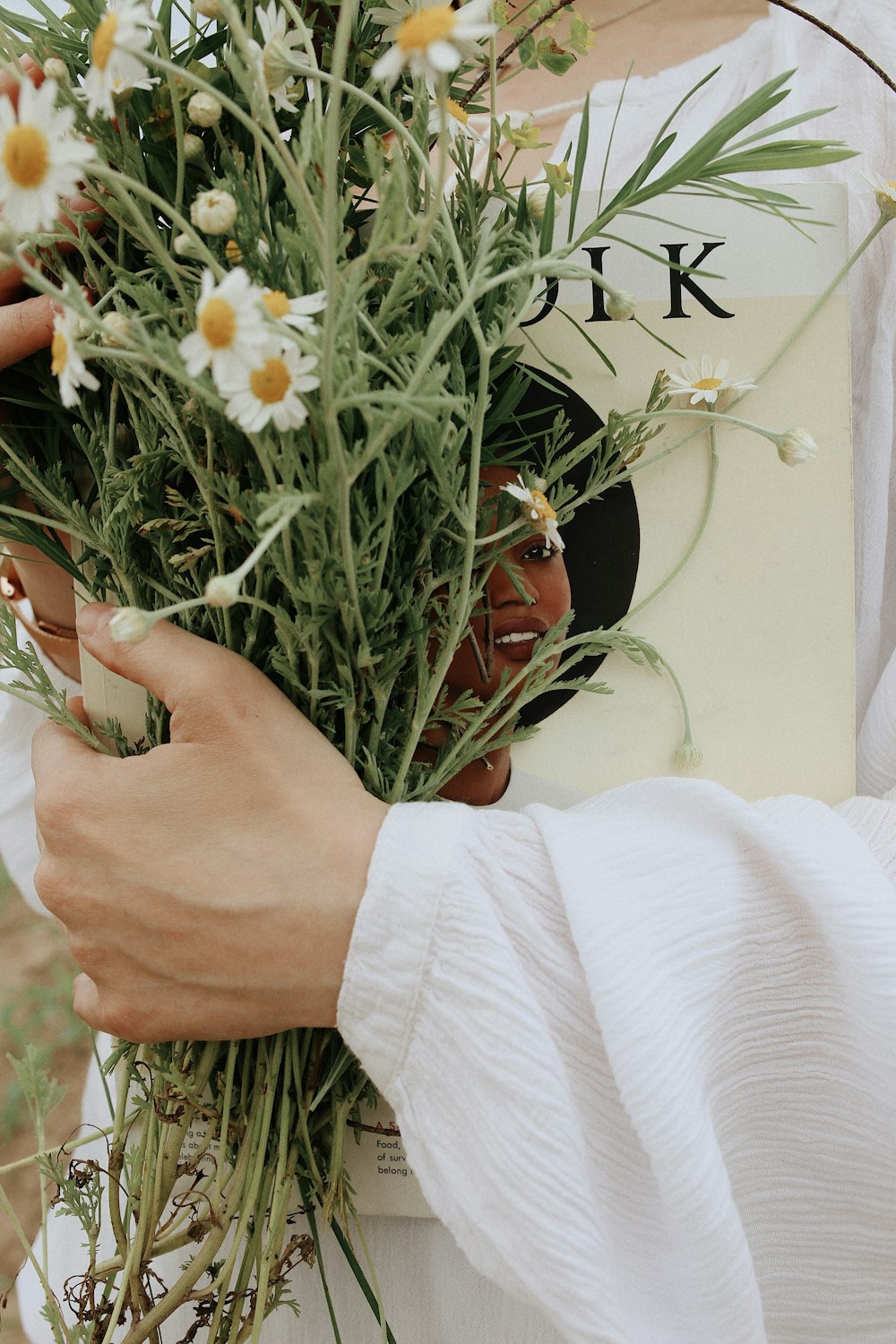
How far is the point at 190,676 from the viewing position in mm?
510

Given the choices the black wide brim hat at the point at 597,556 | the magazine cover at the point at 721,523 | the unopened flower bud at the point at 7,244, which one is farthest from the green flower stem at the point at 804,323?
the unopened flower bud at the point at 7,244

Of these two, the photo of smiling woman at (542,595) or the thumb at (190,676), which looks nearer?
the thumb at (190,676)

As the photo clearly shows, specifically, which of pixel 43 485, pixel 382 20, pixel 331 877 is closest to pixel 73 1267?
pixel 331 877

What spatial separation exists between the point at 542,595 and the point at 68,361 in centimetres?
37

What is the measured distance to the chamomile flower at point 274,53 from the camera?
1.22 ft

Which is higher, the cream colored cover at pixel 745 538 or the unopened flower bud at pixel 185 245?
the unopened flower bud at pixel 185 245

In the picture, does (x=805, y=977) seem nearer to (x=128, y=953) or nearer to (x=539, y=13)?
(x=128, y=953)

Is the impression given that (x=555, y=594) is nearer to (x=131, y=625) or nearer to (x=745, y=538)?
(x=745, y=538)

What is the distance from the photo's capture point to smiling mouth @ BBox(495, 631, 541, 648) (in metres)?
0.65

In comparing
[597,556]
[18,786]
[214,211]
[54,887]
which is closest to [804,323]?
[597,556]

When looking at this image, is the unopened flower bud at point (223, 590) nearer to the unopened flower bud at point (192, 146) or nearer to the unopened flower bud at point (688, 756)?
the unopened flower bud at point (192, 146)

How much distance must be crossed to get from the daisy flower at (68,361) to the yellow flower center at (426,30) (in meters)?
0.16

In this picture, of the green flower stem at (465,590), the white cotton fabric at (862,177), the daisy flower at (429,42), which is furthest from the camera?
the white cotton fabric at (862,177)

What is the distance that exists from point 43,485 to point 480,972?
37 cm
